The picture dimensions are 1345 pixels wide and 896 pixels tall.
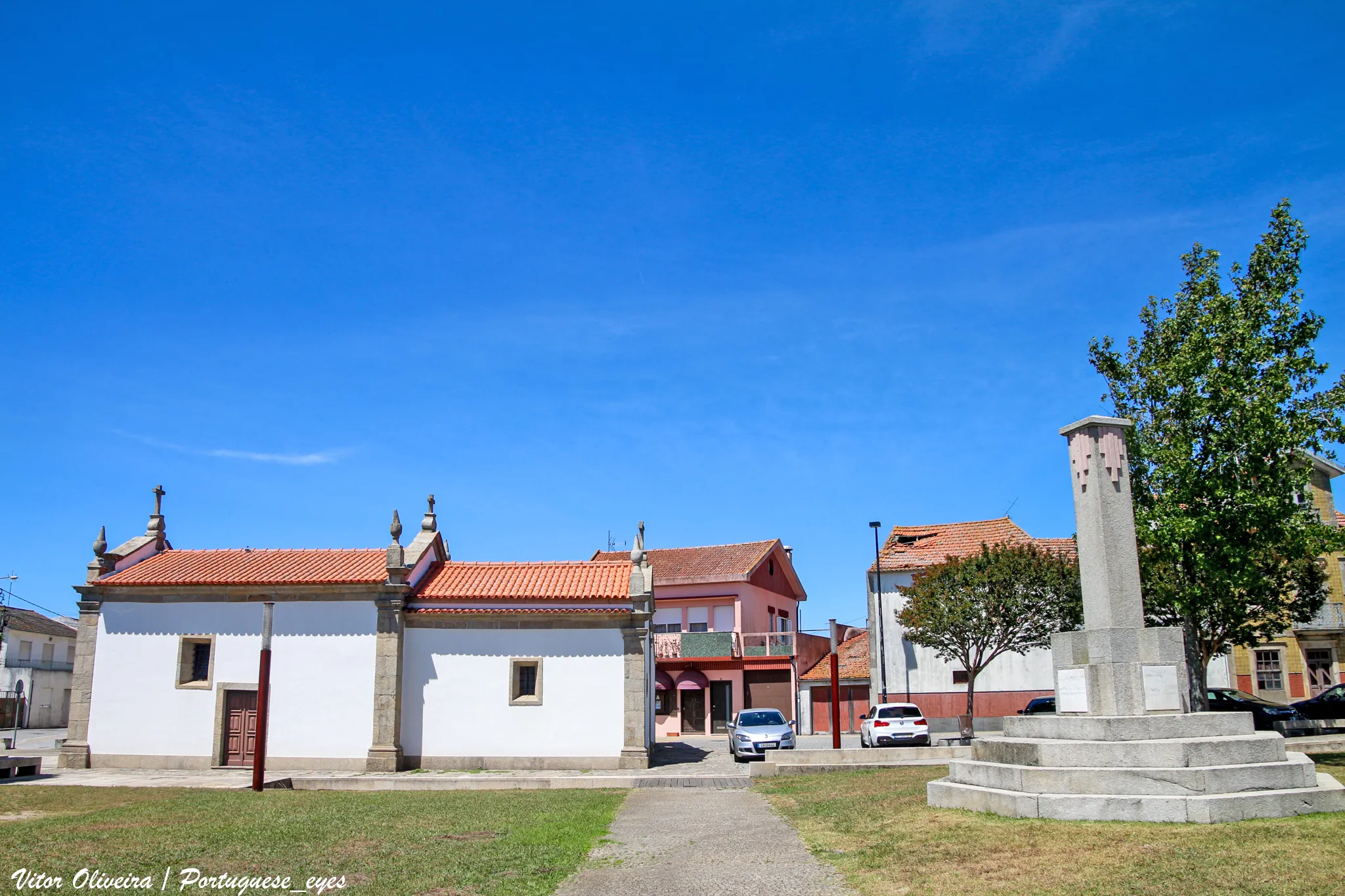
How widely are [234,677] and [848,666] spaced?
82.6 feet

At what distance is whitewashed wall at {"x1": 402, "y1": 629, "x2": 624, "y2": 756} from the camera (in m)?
23.9

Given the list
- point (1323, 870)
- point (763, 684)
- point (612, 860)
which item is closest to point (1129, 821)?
point (1323, 870)

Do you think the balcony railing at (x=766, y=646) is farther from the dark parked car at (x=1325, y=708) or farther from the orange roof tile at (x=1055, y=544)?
the dark parked car at (x=1325, y=708)

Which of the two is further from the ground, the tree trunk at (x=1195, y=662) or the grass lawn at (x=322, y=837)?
the tree trunk at (x=1195, y=662)

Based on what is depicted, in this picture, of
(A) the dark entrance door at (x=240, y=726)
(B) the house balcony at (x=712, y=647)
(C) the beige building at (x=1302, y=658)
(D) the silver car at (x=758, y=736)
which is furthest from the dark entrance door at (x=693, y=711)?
(C) the beige building at (x=1302, y=658)

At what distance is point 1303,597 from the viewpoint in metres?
22.6

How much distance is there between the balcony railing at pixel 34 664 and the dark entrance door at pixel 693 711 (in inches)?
1483

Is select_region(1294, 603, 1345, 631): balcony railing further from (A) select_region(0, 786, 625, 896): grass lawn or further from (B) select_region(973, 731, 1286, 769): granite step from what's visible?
(A) select_region(0, 786, 625, 896): grass lawn

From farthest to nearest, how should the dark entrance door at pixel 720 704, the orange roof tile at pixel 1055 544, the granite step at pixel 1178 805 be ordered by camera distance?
the dark entrance door at pixel 720 704
the orange roof tile at pixel 1055 544
the granite step at pixel 1178 805

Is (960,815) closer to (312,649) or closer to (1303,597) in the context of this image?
(1303,597)

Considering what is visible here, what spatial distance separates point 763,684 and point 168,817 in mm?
29151

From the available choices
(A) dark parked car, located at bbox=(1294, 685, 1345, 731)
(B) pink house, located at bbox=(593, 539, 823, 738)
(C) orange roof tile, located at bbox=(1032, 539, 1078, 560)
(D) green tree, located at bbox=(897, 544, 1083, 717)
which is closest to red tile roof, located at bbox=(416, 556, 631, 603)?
(D) green tree, located at bbox=(897, 544, 1083, 717)

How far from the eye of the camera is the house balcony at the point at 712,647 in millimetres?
40281

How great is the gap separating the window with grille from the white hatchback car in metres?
15.6
